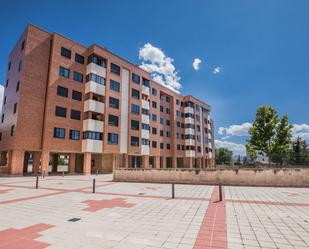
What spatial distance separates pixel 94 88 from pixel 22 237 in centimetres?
3115

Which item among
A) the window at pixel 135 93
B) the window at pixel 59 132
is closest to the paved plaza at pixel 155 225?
the window at pixel 59 132

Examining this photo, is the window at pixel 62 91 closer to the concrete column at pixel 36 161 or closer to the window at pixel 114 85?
the window at pixel 114 85

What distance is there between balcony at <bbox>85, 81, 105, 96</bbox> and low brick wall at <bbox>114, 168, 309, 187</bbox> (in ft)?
59.6

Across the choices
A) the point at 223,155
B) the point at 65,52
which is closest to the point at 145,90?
the point at 65,52

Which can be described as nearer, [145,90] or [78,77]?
[78,77]

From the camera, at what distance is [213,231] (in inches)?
239

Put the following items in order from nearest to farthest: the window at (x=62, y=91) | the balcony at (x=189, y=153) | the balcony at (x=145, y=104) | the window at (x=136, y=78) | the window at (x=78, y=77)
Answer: the window at (x=62, y=91)
the window at (x=78, y=77)
the window at (x=136, y=78)
the balcony at (x=145, y=104)
the balcony at (x=189, y=153)

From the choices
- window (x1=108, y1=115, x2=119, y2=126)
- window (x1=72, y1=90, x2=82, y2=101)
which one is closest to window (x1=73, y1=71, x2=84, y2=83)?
window (x1=72, y1=90, x2=82, y2=101)

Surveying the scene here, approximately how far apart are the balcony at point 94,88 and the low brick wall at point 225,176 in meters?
18.2

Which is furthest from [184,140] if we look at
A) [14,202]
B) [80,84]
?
[14,202]

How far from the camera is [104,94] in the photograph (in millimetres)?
36250

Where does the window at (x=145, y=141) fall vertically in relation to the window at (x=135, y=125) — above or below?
below

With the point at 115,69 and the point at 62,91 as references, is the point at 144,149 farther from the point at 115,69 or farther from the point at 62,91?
the point at 62,91

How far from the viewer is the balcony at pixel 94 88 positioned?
113 feet
